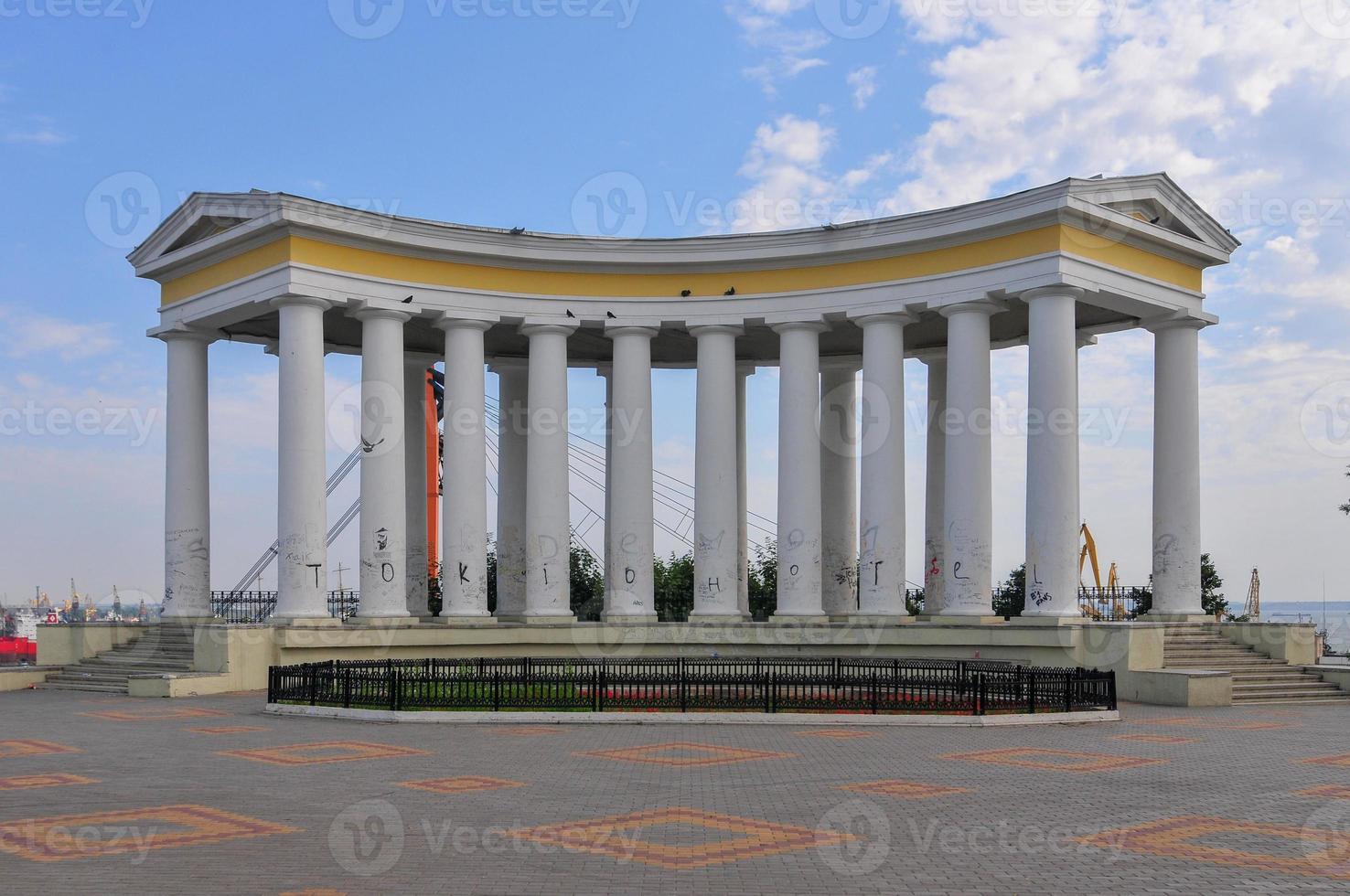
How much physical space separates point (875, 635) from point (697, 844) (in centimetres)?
2717

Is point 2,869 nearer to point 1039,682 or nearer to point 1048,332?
point 1039,682

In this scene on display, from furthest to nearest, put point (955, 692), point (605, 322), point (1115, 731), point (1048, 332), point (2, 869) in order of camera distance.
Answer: point (605, 322) < point (1048, 332) < point (955, 692) < point (1115, 731) < point (2, 869)

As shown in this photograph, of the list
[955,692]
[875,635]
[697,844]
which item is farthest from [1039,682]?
[697,844]

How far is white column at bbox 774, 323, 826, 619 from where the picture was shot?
4334 cm

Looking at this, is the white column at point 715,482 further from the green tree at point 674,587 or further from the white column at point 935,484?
the green tree at point 674,587

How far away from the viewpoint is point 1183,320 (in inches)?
1667

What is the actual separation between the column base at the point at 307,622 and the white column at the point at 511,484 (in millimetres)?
8591

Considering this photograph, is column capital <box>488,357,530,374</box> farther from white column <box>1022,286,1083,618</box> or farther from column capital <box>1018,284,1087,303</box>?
white column <box>1022,286,1083,618</box>

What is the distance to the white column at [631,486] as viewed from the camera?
4416 centimetres

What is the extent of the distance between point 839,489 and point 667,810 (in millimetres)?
35272

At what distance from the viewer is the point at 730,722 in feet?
89.4

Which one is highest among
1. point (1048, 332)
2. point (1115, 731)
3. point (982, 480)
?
point (1048, 332)

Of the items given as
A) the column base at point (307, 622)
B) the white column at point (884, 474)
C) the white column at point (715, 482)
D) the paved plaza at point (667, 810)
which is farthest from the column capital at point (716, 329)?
the paved plaza at point (667, 810)

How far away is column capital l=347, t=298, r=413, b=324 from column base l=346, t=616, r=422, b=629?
30.3 ft
